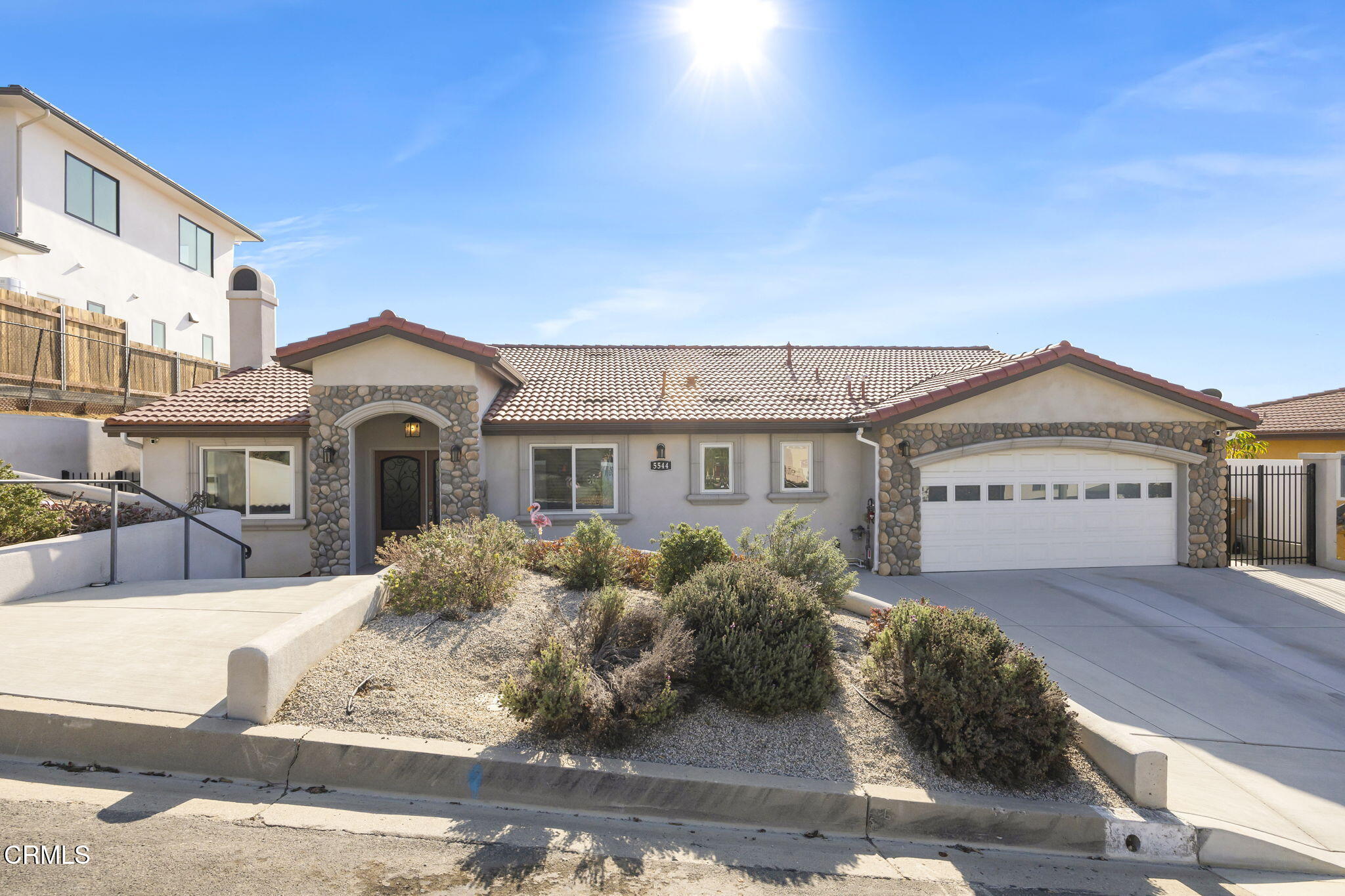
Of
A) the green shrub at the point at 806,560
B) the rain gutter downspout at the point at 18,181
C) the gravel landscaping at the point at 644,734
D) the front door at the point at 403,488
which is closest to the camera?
the gravel landscaping at the point at 644,734

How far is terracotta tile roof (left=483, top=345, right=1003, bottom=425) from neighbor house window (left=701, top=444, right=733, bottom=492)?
754 millimetres

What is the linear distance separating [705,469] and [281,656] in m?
10.1

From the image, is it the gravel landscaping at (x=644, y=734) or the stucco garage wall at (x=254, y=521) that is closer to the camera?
the gravel landscaping at (x=644, y=734)

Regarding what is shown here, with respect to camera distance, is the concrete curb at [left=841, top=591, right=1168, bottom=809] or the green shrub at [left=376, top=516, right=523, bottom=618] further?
the green shrub at [left=376, top=516, right=523, bottom=618]

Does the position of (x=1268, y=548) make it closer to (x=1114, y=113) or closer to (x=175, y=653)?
(x=1114, y=113)

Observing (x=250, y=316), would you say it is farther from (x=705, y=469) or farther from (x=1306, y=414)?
(x=1306, y=414)

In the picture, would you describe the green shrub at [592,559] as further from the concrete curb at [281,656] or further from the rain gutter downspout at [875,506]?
the rain gutter downspout at [875,506]

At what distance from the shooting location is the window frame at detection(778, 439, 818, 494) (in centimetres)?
1490

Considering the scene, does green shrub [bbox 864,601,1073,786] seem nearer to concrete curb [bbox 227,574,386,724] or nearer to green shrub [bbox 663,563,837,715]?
green shrub [bbox 663,563,837,715]

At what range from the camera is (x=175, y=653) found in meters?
6.60

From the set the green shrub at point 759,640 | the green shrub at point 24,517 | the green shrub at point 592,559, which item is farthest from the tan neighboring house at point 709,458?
the green shrub at point 759,640

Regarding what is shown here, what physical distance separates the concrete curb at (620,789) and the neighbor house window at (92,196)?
19926 millimetres

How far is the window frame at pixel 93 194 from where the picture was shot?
1880cm

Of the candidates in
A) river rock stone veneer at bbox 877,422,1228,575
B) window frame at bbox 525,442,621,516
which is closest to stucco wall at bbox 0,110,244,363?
window frame at bbox 525,442,621,516
